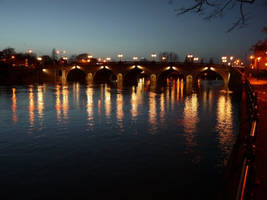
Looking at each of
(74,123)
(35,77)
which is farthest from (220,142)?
(35,77)

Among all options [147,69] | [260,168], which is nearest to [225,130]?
[260,168]

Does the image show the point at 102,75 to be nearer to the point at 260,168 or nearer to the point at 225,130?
the point at 225,130

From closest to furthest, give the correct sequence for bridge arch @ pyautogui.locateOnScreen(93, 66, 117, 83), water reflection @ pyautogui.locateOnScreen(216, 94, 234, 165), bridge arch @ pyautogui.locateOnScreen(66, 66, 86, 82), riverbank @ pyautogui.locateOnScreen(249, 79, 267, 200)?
1. riverbank @ pyautogui.locateOnScreen(249, 79, 267, 200)
2. water reflection @ pyautogui.locateOnScreen(216, 94, 234, 165)
3. bridge arch @ pyautogui.locateOnScreen(93, 66, 117, 83)
4. bridge arch @ pyautogui.locateOnScreen(66, 66, 86, 82)

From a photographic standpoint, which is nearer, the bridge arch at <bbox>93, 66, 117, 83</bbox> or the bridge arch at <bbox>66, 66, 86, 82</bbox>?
the bridge arch at <bbox>93, 66, 117, 83</bbox>

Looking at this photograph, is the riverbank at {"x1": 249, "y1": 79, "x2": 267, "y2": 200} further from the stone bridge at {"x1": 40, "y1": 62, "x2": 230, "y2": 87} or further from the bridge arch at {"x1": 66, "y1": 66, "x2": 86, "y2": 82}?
the bridge arch at {"x1": 66, "y1": 66, "x2": 86, "y2": 82}

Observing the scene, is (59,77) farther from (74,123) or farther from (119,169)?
(119,169)

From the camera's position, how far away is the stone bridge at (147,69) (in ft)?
278

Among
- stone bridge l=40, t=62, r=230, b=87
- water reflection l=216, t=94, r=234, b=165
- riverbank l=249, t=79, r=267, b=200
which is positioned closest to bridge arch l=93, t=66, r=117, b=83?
stone bridge l=40, t=62, r=230, b=87

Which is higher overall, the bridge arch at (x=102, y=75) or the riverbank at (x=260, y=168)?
the bridge arch at (x=102, y=75)

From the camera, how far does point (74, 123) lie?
2286 cm

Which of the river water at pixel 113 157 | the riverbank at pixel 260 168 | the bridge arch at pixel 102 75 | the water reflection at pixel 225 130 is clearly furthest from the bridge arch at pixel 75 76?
the riverbank at pixel 260 168

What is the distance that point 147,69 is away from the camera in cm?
9544

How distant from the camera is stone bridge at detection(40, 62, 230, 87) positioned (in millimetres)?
84812

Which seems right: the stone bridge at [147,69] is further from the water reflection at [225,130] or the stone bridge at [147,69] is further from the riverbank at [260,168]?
the riverbank at [260,168]
